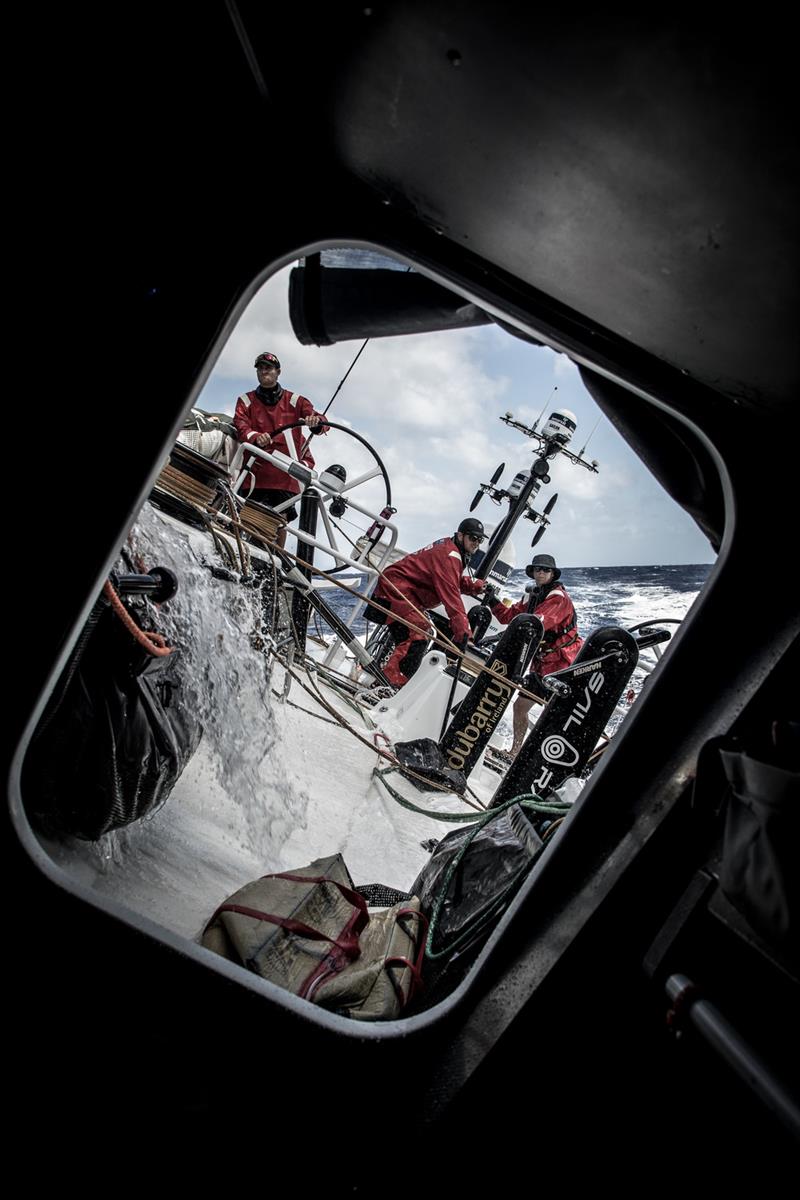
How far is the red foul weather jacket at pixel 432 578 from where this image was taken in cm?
611

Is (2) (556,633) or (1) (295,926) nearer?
(1) (295,926)

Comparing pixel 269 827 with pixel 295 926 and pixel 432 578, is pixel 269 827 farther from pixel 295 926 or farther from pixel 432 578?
pixel 432 578

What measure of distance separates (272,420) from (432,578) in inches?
103

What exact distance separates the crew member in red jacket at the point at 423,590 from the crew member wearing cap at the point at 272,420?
144 cm

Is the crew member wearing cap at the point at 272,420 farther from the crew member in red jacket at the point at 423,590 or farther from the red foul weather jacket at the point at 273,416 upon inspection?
the crew member in red jacket at the point at 423,590

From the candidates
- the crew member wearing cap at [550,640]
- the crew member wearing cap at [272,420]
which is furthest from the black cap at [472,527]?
the crew member wearing cap at [272,420]

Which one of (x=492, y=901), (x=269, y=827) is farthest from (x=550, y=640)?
(x=492, y=901)

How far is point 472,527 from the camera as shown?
672cm

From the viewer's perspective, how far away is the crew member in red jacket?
6031 millimetres

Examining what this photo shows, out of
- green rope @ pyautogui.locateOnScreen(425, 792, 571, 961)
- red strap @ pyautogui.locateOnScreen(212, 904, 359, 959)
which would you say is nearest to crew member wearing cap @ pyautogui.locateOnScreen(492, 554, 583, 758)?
green rope @ pyautogui.locateOnScreen(425, 792, 571, 961)

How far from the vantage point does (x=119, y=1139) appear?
1.27m

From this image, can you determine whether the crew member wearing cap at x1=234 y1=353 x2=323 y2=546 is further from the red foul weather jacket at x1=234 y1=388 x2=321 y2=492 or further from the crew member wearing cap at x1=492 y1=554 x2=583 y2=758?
the crew member wearing cap at x1=492 y1=554 x2=583 y2=758

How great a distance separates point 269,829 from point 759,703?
2.83 metres

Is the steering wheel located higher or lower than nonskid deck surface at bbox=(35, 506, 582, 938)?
higher
